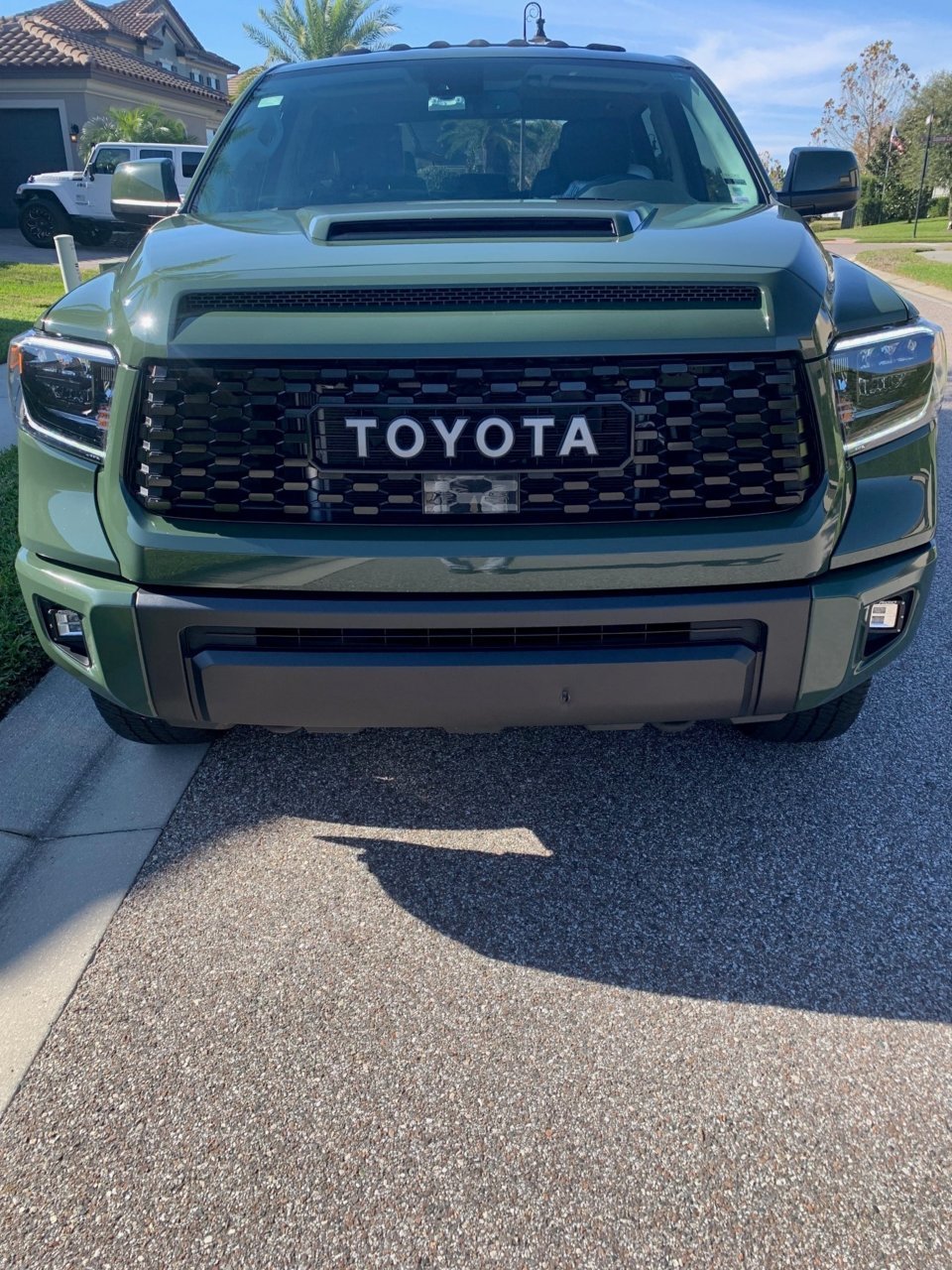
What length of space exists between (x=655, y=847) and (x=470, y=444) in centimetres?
119

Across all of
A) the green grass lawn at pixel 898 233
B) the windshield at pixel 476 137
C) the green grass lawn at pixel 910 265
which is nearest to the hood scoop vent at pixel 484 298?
the windshield at pixel 476 137

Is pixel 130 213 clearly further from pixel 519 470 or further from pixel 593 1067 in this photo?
pixel 593 1067

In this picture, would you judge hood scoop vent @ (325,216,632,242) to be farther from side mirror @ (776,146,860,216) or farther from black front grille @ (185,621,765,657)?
side mirror @ (776,146,860,216)

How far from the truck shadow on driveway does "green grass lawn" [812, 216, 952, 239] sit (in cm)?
3153

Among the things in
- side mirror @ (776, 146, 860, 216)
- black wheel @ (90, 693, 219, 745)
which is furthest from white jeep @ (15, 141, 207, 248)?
black wheel @ (90, 693, 219, 745)

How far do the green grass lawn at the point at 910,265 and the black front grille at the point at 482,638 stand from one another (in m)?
16.2

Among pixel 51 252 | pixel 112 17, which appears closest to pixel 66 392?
pixel 51 252

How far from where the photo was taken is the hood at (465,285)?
204 cm

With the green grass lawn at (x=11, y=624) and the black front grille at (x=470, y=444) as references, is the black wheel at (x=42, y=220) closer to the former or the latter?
the green grass lawn at (x=11, y=624)

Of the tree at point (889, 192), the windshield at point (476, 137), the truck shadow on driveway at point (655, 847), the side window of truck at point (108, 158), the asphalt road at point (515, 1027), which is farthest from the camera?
the tree at point (889, 192)

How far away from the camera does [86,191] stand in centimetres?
2066

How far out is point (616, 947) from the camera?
7.63 feet

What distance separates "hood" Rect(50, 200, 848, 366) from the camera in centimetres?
204

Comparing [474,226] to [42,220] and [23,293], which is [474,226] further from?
[42,220]
